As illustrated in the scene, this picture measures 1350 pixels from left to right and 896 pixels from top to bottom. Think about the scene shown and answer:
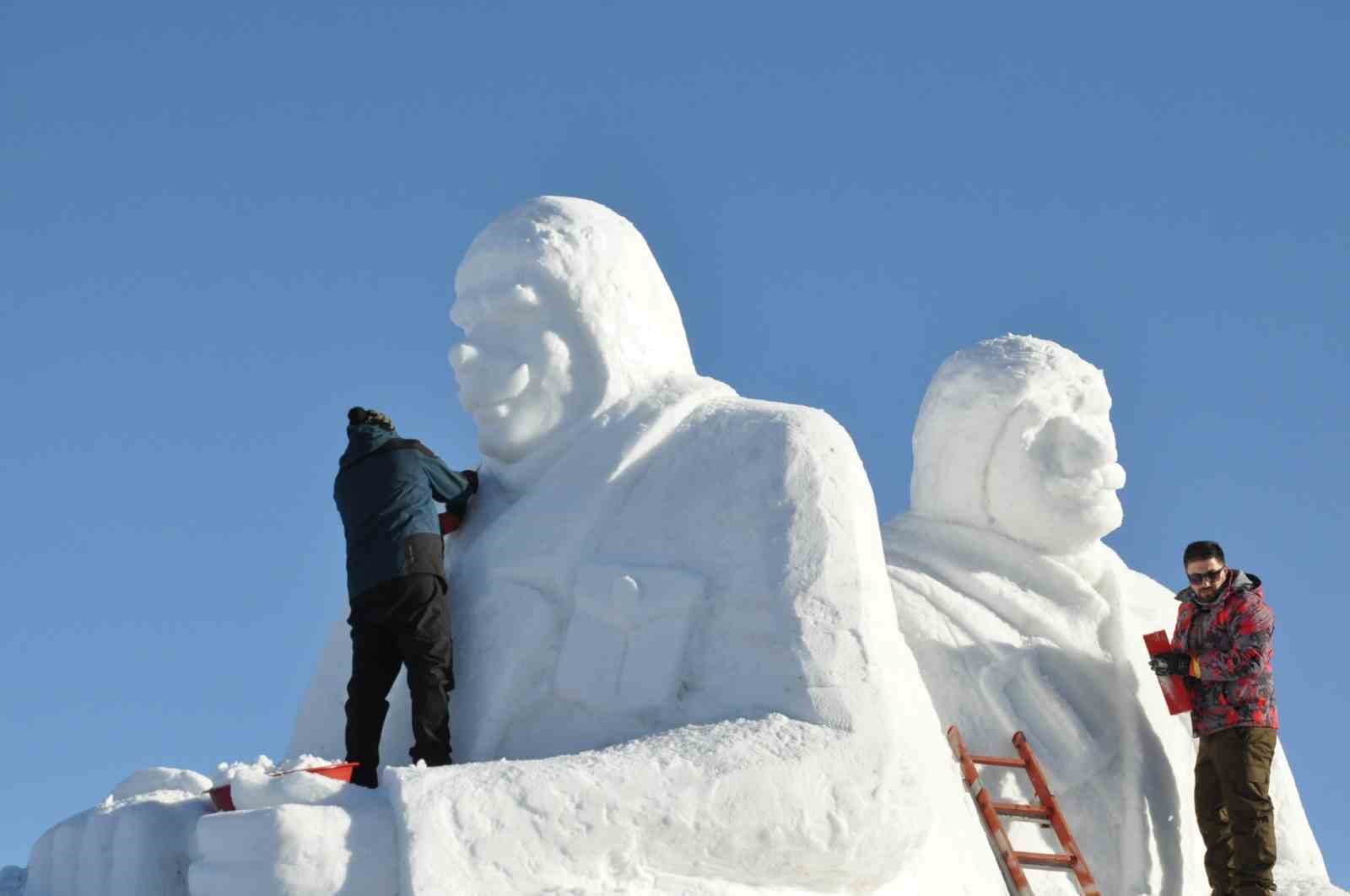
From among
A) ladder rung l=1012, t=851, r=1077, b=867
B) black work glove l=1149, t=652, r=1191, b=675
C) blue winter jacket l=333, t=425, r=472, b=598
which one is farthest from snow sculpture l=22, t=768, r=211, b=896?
black work glove l=1149, t=652, r=1191, b=675

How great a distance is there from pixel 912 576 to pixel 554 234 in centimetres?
237

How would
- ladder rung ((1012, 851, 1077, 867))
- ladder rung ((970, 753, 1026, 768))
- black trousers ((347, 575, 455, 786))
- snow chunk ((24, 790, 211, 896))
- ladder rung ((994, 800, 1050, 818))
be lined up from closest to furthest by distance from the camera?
snow chunk ((24, 790, 211, 896))
black trousers ((347, 575, 455, 786))
ladder rung ((1012, 851, 1077, 867))
ladder rung ((994, 800, 1050, 818))
ladder rung ((970, 753, 1026, 768))

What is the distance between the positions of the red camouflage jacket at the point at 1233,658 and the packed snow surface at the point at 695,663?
529mm

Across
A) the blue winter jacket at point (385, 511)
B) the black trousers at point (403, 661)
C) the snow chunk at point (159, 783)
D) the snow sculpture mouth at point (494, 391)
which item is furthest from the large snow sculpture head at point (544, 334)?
the snow chunk at point (159, 783)

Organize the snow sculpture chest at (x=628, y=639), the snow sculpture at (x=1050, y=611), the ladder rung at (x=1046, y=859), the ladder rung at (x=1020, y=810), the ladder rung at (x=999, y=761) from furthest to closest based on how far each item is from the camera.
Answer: the snow sculpture at (x=1050, y=611), the ladder rung at (x=999, y=761), the ladder rung at (x=1020, y=810), the ladder rung at (x=1046, y=859), the snow sculpture chest at (x=628, y=639)

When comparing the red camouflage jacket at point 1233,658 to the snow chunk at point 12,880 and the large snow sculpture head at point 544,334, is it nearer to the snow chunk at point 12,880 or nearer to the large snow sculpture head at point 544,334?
the large snow sculpture head at point 544,334

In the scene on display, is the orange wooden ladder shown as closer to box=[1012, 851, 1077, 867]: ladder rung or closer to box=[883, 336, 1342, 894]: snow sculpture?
box=[1012, 851, 1077, 867]: ladder rung

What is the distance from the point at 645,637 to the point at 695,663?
8.2 inches

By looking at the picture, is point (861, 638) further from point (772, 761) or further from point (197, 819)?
point (197, 819)

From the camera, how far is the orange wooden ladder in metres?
9.51

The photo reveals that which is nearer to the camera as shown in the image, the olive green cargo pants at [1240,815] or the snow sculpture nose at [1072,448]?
the olive green cargo pants at [1240,815]

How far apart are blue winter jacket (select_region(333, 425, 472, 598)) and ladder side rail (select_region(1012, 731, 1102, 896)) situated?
265 centimetres

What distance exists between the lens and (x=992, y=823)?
9.68 metres

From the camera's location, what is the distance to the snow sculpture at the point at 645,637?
25.3ft
